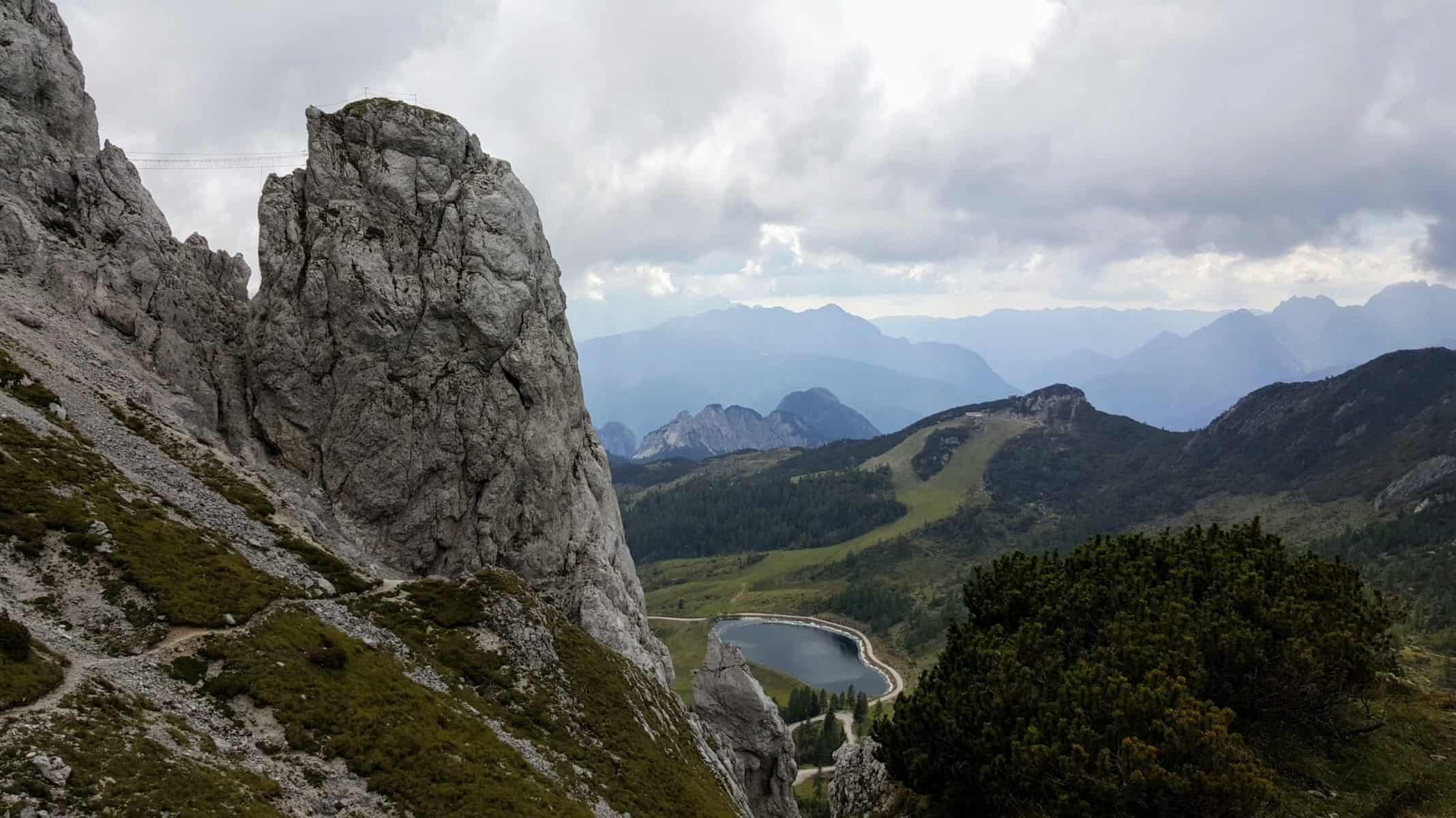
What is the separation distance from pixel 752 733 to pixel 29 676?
195 feet

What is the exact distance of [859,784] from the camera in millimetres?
59406

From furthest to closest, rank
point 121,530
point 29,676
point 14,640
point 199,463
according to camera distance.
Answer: point 199,463, point 121,530, point 14,640, point 29,676

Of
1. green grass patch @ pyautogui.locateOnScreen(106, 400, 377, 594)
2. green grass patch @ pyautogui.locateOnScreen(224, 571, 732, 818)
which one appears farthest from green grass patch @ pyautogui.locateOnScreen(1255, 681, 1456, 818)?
green grass patch @ pyautogui.locateOnScreen(106, 400, 377, 594)

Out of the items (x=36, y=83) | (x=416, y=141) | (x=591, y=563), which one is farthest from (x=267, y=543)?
(x=36, y=83)

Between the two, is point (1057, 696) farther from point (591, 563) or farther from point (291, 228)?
point (291, 228)

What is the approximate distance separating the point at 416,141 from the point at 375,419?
83.3ft

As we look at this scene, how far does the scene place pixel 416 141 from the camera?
64562mm

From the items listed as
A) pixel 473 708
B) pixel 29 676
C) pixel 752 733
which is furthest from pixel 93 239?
pixel 752 733

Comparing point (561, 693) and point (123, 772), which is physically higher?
point (123, 772)

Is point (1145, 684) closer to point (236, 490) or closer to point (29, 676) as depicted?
point (29, 676)

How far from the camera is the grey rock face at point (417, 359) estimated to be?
60.4 meters

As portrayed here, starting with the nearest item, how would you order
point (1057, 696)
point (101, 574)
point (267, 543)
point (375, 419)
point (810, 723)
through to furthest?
point (101, 574) < point (1057, 696) < point (267, 543) < point (375, 419) < point (810, 723)

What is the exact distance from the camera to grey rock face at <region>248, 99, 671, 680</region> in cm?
6041

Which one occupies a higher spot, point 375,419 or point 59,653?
point 375,419
